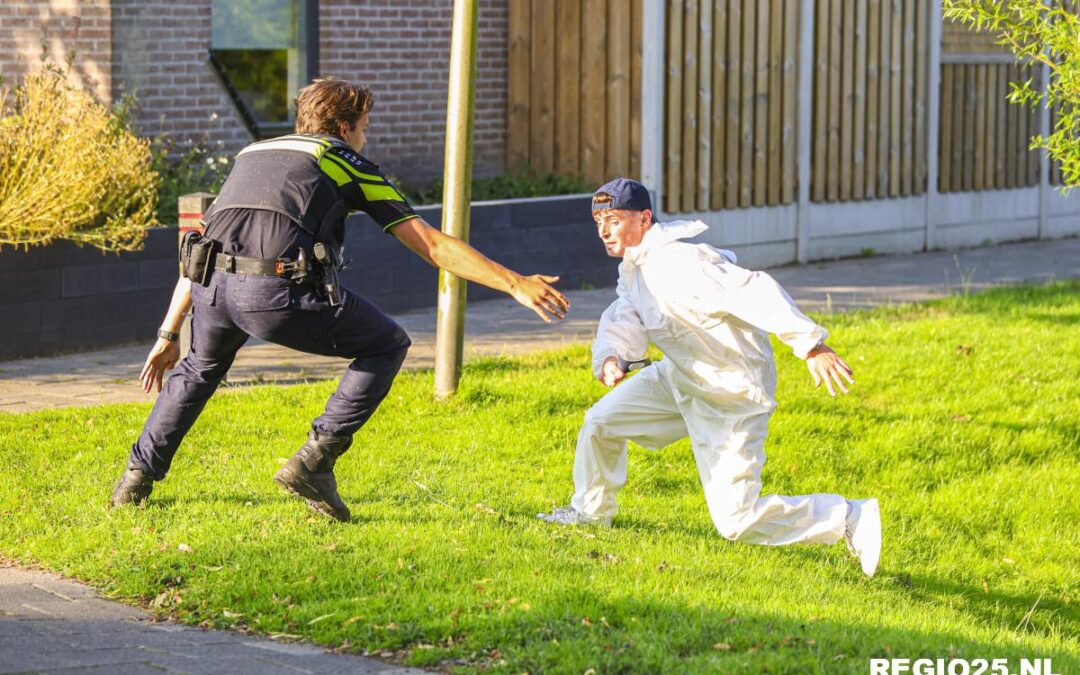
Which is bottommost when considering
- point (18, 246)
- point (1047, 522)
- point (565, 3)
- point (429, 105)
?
point (1047, 522)

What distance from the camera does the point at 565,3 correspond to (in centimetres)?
1519

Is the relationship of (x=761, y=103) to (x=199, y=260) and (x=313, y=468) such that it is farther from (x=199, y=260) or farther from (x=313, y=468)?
(x=199, y=260)

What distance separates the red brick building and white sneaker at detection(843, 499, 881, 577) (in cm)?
739

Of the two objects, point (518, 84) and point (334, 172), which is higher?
point (518, 84)

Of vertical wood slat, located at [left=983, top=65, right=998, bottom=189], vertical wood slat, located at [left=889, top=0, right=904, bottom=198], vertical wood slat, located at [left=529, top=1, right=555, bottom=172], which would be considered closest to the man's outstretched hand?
vertical wood slat, located at [left=529, top=1, right=555, bottom=172]

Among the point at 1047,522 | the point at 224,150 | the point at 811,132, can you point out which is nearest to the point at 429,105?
the point at 224,150

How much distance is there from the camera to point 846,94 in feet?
54.4

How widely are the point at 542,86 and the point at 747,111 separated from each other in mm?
1956

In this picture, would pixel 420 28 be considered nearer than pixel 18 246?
No

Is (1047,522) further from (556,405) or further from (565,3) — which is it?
(565,3)

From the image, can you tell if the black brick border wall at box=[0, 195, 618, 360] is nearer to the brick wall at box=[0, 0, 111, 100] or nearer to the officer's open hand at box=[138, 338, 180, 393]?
the brick wall at box=[0, 0, 111, 100]

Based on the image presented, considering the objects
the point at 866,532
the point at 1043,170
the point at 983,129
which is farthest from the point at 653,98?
the point at 866,532

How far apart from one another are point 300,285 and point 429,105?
29.3 feet

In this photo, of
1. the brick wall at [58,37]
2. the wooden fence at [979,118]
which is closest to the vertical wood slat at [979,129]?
the wooden fence at [979,118]
